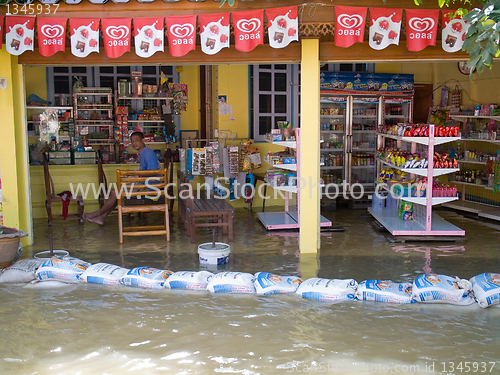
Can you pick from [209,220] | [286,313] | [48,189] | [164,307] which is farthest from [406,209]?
[48,189]

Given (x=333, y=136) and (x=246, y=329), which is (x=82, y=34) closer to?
(x=246, y=329)

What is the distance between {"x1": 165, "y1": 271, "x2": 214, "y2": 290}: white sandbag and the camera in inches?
208

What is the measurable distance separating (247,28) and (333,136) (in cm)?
511

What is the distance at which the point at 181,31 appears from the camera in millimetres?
6059

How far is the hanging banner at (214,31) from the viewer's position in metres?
6.04

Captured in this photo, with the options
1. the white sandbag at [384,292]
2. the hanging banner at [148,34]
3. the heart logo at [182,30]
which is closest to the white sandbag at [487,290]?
the white sandbag at [384,292]

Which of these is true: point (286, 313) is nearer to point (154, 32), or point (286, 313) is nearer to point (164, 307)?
point (164, 307)

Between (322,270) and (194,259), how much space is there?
1648mm

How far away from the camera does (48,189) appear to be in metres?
8.55

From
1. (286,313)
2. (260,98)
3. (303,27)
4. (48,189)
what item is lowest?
(286,313)

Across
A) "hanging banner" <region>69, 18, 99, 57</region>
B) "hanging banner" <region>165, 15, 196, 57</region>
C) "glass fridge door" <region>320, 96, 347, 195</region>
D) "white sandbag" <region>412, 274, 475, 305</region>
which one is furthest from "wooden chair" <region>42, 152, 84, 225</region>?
"white sandbag" <region>412, 274, 475, 305</region>

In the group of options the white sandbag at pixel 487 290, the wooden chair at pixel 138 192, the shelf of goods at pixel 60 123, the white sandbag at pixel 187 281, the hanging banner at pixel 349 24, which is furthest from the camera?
the shelf of goods at pixel 60 123

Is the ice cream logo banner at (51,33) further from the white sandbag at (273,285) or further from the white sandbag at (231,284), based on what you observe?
the white sandbag at (273,285)

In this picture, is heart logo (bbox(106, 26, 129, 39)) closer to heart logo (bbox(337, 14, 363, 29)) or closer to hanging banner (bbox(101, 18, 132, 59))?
hanging banner (bbox(101, 18, 132, 59))
